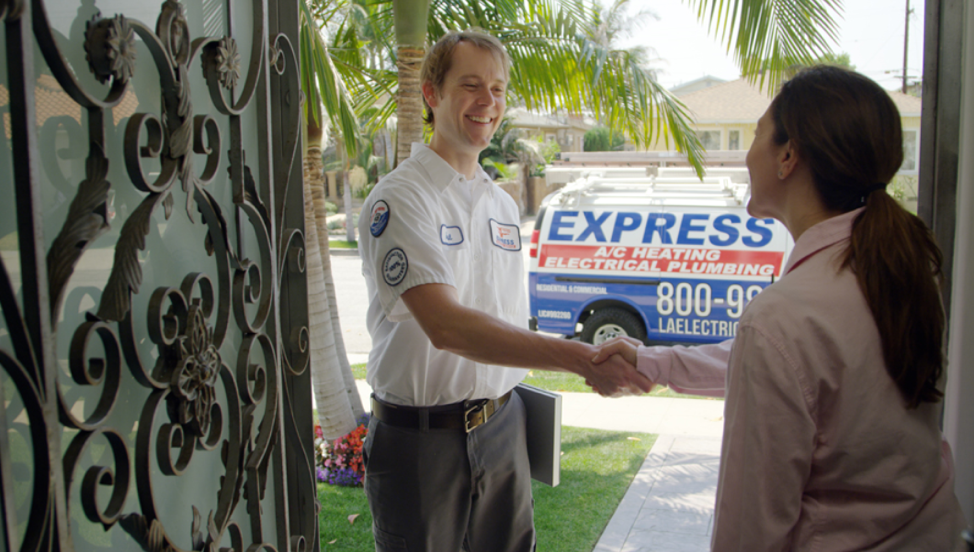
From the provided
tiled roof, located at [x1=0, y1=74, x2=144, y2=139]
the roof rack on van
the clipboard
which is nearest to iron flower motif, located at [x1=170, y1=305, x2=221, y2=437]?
tiled roof, located at [x1=0, y1=74, x2=144, y2=139]

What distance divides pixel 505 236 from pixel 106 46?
4.67 feet

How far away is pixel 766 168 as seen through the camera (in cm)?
145

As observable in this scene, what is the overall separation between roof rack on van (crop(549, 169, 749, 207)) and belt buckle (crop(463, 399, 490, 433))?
7125 millimetres

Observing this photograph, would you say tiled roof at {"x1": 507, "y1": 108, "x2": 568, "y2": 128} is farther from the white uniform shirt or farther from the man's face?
the white uniform shirt

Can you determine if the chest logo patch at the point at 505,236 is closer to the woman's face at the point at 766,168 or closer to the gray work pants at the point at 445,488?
the gray work pants at the point at 445,488

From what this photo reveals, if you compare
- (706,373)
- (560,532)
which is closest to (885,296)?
(706,373)

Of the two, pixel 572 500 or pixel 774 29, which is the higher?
pixel 774 29

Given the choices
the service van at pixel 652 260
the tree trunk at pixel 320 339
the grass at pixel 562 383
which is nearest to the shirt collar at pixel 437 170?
the tree trunk at pixel 320 339

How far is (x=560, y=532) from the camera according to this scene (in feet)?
14.5

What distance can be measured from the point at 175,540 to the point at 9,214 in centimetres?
70

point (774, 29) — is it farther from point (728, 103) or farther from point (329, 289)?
point (728, 103)

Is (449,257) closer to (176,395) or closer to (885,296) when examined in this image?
(176,395)

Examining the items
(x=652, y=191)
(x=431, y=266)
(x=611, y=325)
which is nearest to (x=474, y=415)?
(x=431, y=266)

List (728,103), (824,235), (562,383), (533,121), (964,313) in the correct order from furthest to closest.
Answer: (533,121), (728,103), (562,383), (964,313), (824,235)
